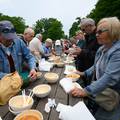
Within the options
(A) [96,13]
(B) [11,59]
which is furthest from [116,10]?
(B) [11,59]

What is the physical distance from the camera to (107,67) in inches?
106

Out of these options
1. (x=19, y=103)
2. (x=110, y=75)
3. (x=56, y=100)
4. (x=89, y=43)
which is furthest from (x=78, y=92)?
(x=89, y=43)

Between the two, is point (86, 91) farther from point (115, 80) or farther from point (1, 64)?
point (1, 64)

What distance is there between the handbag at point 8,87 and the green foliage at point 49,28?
67.4m

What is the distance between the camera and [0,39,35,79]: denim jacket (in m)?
3.44

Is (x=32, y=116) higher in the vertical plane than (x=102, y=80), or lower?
lower

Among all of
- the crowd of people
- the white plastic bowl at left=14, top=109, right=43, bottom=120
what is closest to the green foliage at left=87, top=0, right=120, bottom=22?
the crowd of people

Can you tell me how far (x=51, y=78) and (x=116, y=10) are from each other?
38844mm

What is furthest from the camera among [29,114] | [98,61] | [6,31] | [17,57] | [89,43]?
[89,43]

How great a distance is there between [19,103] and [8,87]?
0.90 ft

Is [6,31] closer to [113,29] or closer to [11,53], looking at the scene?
[11,53]

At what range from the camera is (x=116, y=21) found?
2809 millimetres

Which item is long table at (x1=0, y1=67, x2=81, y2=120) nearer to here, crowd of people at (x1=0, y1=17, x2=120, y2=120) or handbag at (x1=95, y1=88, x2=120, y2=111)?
crowd of people at (x1=0, y1=17, x2=120, y2=120)

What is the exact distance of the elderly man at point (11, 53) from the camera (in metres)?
3.32
